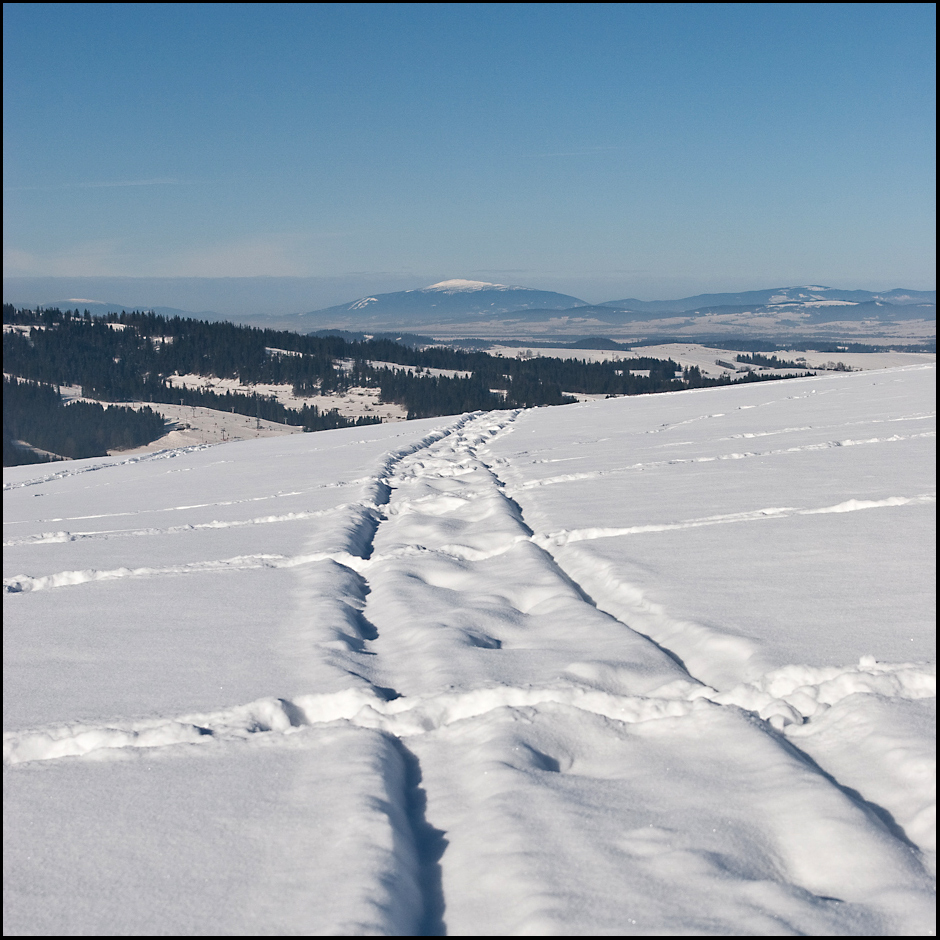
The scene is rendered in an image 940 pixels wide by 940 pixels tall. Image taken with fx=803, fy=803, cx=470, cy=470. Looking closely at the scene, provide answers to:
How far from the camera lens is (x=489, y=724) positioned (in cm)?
373

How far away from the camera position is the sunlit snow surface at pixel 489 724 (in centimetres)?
254

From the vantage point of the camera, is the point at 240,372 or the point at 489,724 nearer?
the point at 489,724

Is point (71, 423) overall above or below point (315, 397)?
below

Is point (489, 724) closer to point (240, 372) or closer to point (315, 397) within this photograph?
point (315, 397)

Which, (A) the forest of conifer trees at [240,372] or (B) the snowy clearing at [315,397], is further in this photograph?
(B) the snowy clearing at [315,397]

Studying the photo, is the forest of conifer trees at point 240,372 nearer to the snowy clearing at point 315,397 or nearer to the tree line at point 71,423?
the tree line at point 71,423

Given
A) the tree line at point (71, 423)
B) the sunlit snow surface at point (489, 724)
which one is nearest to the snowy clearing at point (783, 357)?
the tree line at point (71, 423)

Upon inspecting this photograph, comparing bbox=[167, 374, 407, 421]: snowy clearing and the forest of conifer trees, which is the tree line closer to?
the forest of conifer trees

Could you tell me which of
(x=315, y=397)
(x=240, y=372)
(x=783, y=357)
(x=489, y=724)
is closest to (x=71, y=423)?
(x=315, y=397)

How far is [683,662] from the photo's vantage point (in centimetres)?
445

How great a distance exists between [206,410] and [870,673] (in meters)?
114

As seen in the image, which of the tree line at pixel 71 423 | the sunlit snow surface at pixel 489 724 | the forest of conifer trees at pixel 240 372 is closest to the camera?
the sunlit snow surface at pixel 489 724

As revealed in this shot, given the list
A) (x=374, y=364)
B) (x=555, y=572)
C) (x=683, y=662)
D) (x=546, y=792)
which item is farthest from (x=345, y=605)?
(x=374, y=364)

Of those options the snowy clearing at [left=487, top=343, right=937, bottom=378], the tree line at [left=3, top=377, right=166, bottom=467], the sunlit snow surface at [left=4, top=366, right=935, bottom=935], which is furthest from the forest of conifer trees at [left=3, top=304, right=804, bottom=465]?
the sunlit snow surface at [left=4, top=366, right=935, bottom=935]
